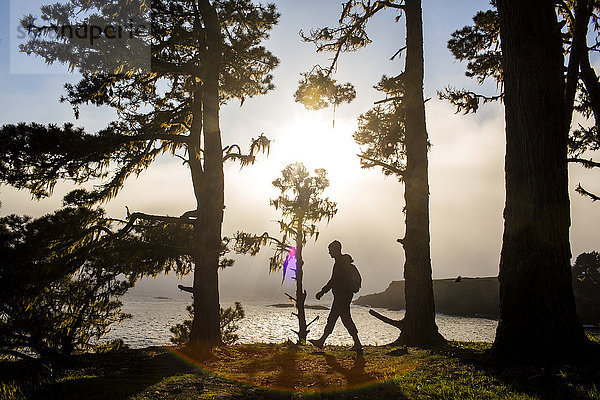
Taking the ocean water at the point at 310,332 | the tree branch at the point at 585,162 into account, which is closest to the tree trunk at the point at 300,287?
the ocean water at the point at 310,332

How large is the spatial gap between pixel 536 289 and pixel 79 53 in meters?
15.3

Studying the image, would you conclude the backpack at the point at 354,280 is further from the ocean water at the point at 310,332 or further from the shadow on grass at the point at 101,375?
the ocean water at the point at 310,332

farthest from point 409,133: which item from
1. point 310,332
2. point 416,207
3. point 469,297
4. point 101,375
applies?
point 469,297

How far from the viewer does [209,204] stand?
1084 centimetres

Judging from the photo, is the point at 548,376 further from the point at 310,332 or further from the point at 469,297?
the point at 469,297

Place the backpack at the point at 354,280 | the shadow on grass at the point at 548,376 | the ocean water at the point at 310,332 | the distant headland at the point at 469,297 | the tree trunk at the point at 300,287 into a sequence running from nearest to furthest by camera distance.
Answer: the shadow on grass at the point at 548,376 < the backpack at the point at 354,280 < the tree trunk at the point at 300,287 < the ocean water at the point at 310,332 < the distant headland at the point at 469,297

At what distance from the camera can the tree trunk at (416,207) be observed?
891 cm

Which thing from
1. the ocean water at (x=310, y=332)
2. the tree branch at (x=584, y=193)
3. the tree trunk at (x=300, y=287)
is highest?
Answer: the tree branch at (x=584, y=193)

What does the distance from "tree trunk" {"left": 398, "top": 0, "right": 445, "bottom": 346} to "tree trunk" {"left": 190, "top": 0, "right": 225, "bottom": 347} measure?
5.73 m

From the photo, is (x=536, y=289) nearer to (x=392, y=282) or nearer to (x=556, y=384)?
(x=556, y=384)

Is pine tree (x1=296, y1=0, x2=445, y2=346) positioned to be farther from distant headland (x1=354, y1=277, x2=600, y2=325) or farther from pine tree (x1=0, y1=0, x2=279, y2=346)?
distant headland (x1=354, y1=277, x2=600, y2=325)

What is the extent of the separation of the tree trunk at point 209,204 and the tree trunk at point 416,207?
573cm

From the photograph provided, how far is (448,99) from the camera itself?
1136 centimetres

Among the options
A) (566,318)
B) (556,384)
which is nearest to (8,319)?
(556,384)
